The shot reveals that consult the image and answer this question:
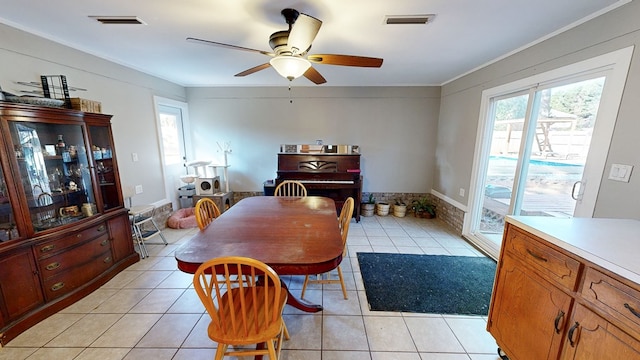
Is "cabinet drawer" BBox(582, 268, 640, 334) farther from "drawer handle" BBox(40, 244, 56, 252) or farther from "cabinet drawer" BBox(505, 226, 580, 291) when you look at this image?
"drawer handle" BBox(40, 244, 56, 252)

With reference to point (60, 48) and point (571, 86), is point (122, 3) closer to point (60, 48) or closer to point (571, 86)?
point (60, 48)

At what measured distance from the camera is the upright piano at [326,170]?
3787 mm

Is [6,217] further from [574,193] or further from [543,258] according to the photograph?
[574,193]

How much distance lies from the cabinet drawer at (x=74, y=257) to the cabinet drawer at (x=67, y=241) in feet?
0.14

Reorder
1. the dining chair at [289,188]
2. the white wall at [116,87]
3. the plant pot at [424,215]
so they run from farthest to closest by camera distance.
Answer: the plant pot at [424,215], the dining chair at [289,188], the white wall at [116,87]

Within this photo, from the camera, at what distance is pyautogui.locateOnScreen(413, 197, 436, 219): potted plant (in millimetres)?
4000

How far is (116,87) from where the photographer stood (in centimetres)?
272

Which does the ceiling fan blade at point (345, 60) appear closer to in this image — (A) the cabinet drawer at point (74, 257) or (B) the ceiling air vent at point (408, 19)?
(B) the ceiling air vent at point (408, 19)

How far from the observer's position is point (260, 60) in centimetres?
271

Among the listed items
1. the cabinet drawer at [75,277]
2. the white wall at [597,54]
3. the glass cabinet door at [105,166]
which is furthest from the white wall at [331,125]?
the cabinet drawer at [75,277]

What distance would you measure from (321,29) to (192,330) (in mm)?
2567

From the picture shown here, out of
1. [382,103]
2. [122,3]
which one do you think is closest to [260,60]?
[122,3]

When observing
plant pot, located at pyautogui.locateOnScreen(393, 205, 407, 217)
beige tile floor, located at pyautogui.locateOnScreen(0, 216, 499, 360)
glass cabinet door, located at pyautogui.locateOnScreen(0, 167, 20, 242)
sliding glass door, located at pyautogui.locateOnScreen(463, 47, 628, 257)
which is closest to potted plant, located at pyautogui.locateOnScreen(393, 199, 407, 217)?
plant pot, located at pyautogui.locateOnScreen(393, 205, 407, 217)

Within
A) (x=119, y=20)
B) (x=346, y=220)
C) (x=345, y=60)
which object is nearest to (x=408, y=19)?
(x=345, y=60)
